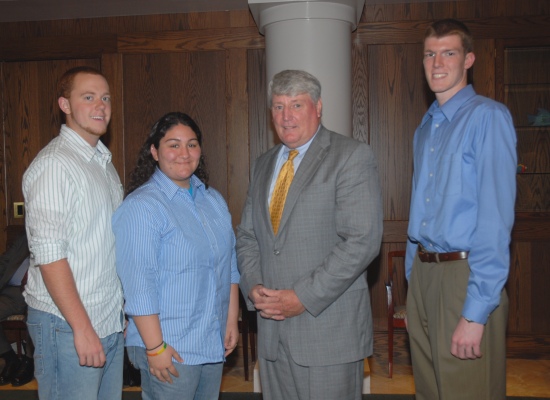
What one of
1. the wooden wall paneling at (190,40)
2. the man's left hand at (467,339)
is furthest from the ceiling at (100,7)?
the man's left hand at (467,339)

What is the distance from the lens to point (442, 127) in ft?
6.75

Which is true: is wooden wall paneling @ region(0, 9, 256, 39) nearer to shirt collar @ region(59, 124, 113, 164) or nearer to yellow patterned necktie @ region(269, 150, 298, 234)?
yellow patterned necktie @ region(269, 150, 298, 234)

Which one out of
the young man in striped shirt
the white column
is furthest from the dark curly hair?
the white column

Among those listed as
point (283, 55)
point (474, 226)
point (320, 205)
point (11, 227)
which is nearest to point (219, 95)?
point (283, 55)

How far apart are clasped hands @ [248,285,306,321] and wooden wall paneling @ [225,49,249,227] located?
251cm

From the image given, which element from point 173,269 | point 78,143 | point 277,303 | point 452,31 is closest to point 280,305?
point 277,303

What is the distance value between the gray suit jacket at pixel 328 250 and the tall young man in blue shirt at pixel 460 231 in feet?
0.65

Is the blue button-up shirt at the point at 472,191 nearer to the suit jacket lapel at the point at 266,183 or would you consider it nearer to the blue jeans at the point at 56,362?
the suit jacket lapel at the point at 266,183

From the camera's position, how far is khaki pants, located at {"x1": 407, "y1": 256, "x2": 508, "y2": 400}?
1.91 metres

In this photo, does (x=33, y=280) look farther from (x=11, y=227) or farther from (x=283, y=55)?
(x=11, y=227)

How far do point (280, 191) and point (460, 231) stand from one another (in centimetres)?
68

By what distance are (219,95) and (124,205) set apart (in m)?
2.73

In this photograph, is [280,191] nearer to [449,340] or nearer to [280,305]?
[280,305]

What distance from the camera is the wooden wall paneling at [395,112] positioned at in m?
4.43
